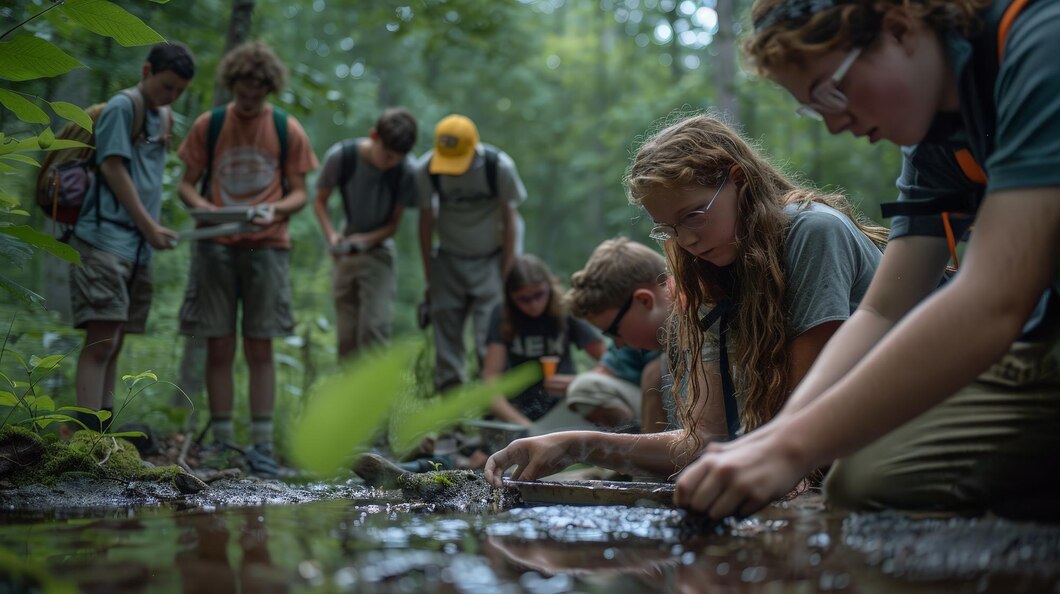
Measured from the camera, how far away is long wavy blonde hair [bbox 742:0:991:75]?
1.77m

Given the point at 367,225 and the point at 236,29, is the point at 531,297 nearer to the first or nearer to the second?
the point at 367,225

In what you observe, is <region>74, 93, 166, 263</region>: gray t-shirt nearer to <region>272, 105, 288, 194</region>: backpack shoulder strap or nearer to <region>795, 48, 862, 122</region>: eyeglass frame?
<region>272, 105, 288, 194</region>: backpack shoulder strap

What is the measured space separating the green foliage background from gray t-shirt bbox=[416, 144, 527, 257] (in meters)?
1.48

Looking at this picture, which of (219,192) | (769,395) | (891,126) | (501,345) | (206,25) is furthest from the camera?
(206,25)

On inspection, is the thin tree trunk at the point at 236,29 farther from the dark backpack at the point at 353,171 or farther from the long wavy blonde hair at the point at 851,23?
the long wavy blonde hair at the point at 851,23

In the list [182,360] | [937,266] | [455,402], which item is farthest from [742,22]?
[182,360]

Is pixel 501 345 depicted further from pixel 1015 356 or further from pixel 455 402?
pixel 455 402

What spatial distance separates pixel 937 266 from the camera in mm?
2312

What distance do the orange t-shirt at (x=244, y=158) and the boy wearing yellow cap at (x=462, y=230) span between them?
4.17 ft

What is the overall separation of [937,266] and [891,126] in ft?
1.99

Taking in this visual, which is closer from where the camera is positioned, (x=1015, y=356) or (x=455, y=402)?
(x=455, y=402)

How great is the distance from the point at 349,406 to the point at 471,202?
6.53 meters

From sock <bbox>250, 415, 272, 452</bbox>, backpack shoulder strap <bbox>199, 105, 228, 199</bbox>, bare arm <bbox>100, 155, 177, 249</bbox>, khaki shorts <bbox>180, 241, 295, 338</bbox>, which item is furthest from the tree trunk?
bare arm <bbox>100, 155, 177, 249</bbox>

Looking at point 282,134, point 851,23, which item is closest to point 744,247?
point 851,23
